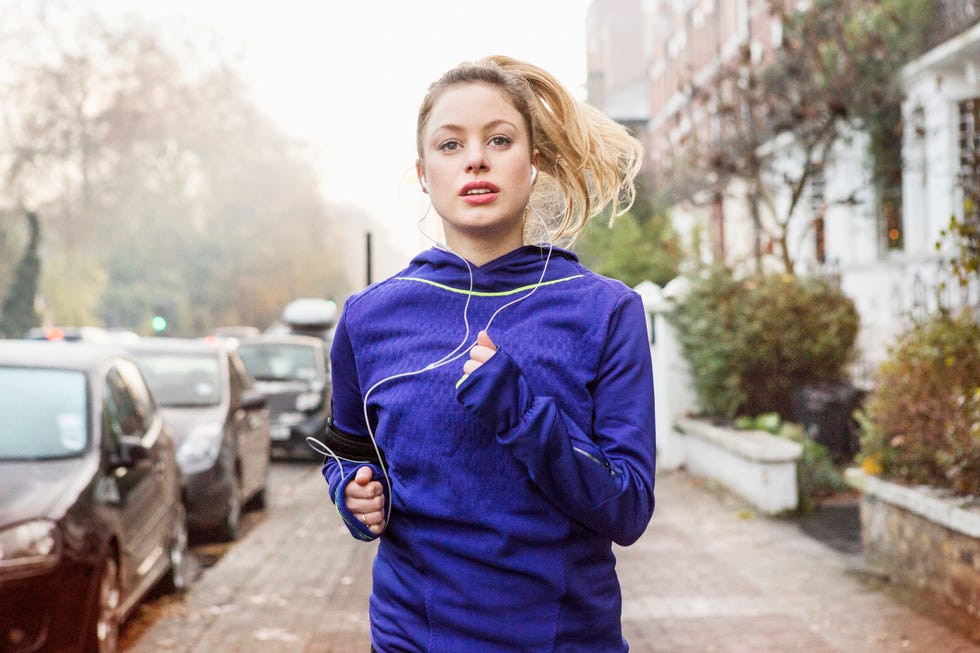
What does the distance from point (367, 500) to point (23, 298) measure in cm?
4180

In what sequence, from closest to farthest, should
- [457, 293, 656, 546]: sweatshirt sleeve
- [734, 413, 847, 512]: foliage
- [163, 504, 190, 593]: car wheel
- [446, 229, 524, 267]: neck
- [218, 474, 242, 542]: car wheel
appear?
[457, 293, 656, 546]: sweatshirt sleeve → [446, 229, 524, 267]: neck → [163, 504, 190, 593]: car wheel → [218, 474, 242, 542]: car wheel → [734, 413, 847, 512]: foliage

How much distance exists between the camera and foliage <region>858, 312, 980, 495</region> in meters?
6.92

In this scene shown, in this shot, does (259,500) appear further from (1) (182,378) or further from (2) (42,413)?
(2) (42,413)

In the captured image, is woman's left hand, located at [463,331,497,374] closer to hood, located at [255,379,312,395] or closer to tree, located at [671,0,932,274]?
tree, located at [671,0,932,274]

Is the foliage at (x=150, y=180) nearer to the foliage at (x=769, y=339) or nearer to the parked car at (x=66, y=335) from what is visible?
the parked car at (x=66, y=335)

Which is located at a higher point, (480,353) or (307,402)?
(480,353)

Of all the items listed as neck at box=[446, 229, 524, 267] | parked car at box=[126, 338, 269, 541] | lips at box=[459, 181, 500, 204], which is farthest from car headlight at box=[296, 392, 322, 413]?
lips at box=[459, 181, 500, 204]

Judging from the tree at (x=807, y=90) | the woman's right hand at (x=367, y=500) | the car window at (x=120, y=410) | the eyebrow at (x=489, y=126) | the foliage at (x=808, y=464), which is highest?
the tree at (x=807, y=90)

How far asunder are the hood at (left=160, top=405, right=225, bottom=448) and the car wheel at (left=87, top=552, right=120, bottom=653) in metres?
4.17

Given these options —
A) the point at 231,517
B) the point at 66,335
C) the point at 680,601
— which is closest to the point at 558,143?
the point at 680,601

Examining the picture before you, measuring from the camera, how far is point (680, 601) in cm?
738

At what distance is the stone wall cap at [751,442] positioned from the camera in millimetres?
10445

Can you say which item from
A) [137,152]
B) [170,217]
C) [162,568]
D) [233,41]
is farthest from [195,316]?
[162,568]

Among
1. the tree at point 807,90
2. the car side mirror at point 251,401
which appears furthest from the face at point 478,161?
the tree at point 807,90
